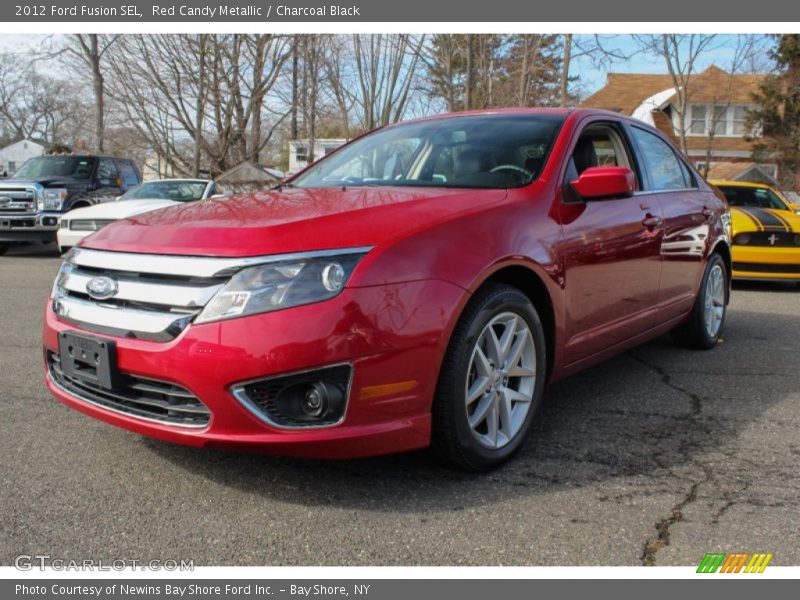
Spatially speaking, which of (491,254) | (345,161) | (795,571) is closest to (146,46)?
(345,161)

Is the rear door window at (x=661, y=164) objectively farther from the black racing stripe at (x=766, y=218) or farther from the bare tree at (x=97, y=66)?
the bare tree at (x=97, y=66)

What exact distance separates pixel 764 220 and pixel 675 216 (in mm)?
5543

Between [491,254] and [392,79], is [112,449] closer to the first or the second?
[491,254]

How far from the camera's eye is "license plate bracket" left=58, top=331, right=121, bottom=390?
8.71 ft

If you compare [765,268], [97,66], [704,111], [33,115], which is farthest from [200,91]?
[33,115]

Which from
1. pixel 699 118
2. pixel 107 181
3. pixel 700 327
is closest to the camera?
pixel 700 327

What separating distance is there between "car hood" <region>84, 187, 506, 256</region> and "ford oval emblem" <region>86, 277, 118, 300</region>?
0.14 meters

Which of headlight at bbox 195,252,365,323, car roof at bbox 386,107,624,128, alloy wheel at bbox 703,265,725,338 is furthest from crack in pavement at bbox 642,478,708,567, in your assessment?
alloy wheel at bbox 703,265,725,338

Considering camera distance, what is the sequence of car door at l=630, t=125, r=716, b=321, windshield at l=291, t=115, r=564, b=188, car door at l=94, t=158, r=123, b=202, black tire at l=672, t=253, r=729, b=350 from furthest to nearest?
car door at l=94, t=158, r=123, b=202 < black tire at l=672, t=253, r=729, b=350 < car door at l=630, t=125, r=716, b=321 < windshield at l=291, t=115, r=564, b=188

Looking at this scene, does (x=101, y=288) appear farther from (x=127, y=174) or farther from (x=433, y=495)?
(x=127, y=174)

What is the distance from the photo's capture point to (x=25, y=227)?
12062mm

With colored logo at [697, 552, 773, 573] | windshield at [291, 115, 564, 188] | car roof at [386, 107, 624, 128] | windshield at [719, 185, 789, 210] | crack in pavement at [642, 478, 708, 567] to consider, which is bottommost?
colored logo at [697, 552, 773, 573]

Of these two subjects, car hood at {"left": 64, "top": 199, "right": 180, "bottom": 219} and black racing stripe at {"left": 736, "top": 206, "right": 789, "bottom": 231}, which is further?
car hood at {"left": 64, "top": 199, "right": 180, "bottom": 219}

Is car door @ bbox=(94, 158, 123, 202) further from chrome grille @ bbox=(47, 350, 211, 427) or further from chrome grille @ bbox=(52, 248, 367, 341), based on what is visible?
chrome grille @ bbox=(47, 350, 211, 427)
